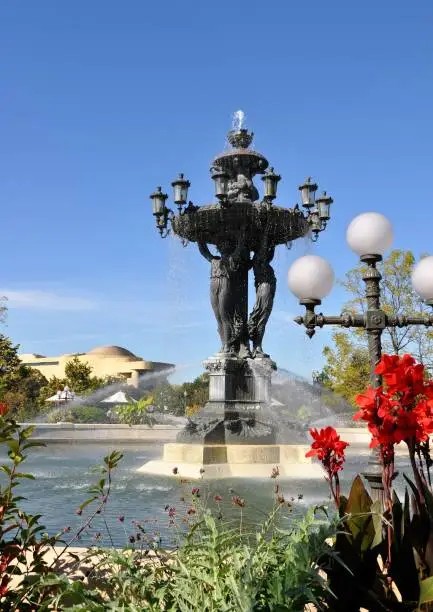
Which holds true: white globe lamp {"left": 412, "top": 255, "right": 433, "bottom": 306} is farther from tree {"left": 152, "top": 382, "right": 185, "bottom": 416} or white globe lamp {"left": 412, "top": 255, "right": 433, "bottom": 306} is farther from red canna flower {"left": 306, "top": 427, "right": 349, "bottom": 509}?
tree {"left": 152, "top": 382, "right": 185, "bottom": 416}

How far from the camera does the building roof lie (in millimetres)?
106088

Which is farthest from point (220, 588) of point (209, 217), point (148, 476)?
point (209, 217)

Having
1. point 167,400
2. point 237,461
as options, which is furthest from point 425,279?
point 167,400

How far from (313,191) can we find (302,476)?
Answer: 5.94 meters

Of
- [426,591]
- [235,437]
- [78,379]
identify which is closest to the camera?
[426,591]

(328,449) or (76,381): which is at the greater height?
(76,381)

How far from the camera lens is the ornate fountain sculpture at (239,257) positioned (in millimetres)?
12352

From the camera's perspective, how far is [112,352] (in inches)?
4220

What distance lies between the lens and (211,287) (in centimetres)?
1335

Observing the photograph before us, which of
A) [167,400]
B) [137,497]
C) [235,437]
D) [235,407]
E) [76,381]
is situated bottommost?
[137,497]

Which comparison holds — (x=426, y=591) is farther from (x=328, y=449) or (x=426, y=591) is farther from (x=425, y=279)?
(x=425, y=279)

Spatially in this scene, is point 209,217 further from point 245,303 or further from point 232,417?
point 232,417

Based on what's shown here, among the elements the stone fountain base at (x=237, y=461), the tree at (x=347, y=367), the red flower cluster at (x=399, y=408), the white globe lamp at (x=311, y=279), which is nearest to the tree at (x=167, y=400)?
the tree at (x=347, y=367)

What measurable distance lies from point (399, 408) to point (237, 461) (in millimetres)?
8968
